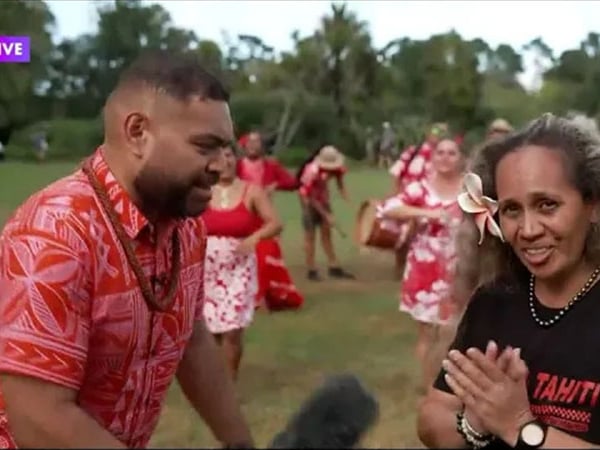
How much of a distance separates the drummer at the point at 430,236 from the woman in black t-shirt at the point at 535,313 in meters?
3.62

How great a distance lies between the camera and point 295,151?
14.0 meters

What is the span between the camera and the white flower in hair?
1.85m

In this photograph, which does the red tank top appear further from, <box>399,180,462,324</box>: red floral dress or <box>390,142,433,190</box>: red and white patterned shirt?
<box>390,142,433,190</box>: red and white patterned shirt

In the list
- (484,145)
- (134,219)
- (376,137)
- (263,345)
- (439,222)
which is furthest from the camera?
(376,137)

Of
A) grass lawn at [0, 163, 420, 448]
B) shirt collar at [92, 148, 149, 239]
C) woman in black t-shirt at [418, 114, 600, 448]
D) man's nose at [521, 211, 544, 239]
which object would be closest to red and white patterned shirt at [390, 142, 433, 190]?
grass lawn at [0, 163, 420, 448]

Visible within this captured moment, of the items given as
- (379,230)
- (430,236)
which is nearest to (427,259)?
(430,236)

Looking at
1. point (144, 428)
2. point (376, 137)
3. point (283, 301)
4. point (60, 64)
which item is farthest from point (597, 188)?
point (376, 137)

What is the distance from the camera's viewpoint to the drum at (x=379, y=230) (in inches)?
236

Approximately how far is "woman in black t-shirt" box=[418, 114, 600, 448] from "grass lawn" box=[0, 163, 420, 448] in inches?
47.6

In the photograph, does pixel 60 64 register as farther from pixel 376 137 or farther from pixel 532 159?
pixel 376 137

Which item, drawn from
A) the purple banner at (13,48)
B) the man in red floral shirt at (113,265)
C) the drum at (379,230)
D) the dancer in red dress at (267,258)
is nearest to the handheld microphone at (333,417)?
the man in red floral shirt at (113,265)

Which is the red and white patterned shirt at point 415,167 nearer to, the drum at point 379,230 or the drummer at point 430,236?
the drum at point 379,230

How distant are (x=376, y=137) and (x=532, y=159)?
20704mm

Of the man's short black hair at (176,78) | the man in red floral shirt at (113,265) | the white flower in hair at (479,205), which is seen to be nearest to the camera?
the man in red floral shirt at (113,265)
